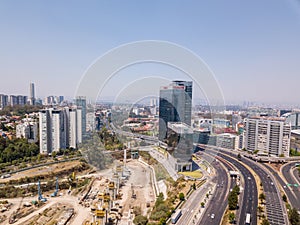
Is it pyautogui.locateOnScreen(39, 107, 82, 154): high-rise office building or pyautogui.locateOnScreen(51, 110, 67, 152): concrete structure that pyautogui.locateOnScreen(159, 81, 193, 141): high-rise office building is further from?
pyautogui.locateOnScreen(51, 110, 67, 152): concrete structure

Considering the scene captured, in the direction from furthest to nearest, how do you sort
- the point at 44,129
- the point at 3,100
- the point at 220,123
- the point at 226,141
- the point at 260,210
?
the point at 3,100 < the point at 220,123 < the point at 226,141 < the point at 44,129 < the point at 260,210

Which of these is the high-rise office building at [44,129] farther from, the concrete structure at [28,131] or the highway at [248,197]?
Answer: the highway at [248,197]

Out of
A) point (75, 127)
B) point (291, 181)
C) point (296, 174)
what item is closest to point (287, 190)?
point (291, 181)

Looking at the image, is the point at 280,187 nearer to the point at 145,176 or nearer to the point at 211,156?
the point at 211,156

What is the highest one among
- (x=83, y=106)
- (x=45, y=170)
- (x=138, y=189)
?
(x=83, y=106)

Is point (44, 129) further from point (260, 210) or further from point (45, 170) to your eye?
point (260, 210)

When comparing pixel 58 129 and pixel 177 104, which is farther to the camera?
pixel 177 104

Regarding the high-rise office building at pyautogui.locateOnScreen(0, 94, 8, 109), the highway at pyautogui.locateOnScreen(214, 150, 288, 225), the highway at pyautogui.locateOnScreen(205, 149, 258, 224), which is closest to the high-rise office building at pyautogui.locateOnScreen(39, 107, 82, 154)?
the highway at pyautogui.locateOnScreen(205, 149, 258, 224)
